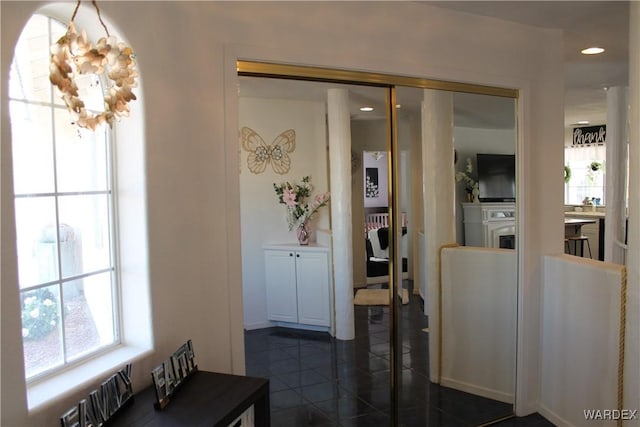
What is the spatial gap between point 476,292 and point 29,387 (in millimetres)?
2552

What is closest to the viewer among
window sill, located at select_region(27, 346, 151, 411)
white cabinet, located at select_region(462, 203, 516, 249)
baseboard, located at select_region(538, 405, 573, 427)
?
window sill, located at select_region(27, 346, 151, 411)

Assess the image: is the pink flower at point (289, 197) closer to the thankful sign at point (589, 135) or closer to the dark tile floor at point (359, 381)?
the dark tile floor at point (359, 381)

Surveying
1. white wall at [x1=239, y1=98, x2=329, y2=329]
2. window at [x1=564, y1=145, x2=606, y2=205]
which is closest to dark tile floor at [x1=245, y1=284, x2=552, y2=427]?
white wall at [x1=239, y1=98, x2=329, y2=329]

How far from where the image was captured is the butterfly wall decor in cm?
242

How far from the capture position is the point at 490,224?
3.10 meters

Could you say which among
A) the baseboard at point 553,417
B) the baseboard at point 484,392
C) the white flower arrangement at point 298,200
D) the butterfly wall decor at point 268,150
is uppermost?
the butterfly wall decor at point 268,150

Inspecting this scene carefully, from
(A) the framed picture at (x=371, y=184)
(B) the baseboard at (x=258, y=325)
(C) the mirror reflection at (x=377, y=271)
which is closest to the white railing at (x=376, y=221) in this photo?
(C) the mirror reflection at (x=377, y=271)

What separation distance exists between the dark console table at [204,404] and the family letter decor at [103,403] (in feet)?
0.12

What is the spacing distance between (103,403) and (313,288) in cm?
144

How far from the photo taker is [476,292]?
3.15 meters

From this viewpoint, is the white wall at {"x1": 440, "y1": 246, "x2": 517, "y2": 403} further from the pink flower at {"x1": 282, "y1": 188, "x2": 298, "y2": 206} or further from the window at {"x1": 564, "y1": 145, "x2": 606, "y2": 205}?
the window at {"x1": 564, "y1": 145, "x2": 606, "y2": 205}

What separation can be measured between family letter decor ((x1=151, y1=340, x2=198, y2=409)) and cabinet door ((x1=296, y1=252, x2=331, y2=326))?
0.88 metres

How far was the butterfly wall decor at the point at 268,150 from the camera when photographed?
2422 millimetres

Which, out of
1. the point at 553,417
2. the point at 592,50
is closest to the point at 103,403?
the point at 553,417
